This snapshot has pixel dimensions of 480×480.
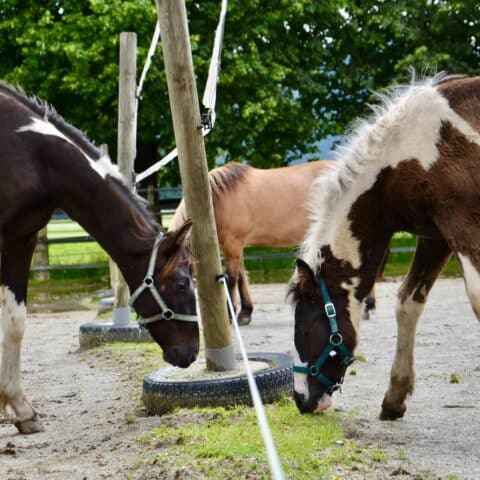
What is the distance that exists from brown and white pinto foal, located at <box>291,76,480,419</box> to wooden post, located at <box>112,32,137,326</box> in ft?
11.4

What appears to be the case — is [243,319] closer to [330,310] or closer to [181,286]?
[181,286]

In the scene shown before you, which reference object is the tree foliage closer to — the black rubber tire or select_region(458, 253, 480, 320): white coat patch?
the black rubber tire

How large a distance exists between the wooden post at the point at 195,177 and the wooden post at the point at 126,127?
2.53 m

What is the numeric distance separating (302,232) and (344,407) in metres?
5.85

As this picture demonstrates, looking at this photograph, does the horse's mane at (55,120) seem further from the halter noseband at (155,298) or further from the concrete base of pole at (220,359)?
the concrete base of pole at (220,359)

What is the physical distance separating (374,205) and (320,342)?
2.43ft

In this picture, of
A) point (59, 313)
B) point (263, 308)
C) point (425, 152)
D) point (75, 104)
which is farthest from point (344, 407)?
point (75, 104)

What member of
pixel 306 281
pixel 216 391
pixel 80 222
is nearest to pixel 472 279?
pixel 306 281

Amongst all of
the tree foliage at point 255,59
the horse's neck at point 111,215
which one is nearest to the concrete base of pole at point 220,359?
the horse's neck at point 111,215

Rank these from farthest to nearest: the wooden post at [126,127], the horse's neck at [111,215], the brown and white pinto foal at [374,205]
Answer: the wooden post at [126,127], the horse's neck at [111,215], the brown and white pinto foal at [374,205]

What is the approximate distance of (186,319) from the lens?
4738 mm

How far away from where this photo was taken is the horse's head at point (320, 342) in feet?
14.1

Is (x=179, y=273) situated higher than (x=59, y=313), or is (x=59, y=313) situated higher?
(x=179, y=273)

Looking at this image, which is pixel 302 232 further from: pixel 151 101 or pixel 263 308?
pixel 151 101
